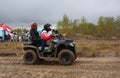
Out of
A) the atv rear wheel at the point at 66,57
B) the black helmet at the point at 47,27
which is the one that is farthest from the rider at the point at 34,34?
the atv rear wheel at the point at 66,57

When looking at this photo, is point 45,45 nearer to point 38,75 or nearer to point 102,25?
point 38,75

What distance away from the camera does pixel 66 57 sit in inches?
637

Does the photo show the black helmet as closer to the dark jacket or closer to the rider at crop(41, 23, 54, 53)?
the rider at crop(41, 23, 54, 53)

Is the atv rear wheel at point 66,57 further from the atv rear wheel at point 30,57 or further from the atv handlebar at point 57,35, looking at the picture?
the atv rear wheel at point 30,57

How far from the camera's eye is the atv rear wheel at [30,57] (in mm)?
16609

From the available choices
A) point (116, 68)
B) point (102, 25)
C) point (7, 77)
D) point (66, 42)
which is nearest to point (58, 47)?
point (66, 42)

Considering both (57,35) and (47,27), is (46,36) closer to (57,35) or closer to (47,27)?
(47,27)

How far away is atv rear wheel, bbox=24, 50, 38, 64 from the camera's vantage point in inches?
654

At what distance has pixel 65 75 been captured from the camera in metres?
12.3

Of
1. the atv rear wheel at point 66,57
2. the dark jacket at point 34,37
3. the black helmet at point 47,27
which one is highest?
the black helmet at point 47,27

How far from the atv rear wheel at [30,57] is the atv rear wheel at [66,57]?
52.8 inches

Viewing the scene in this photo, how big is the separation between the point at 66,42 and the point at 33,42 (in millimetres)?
1786

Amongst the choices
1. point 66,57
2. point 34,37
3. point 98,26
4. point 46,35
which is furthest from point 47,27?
point 98,26

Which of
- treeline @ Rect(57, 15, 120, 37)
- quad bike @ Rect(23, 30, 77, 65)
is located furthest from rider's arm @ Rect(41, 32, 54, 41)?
treeline @ Rect(57, 15, 120, 37)
